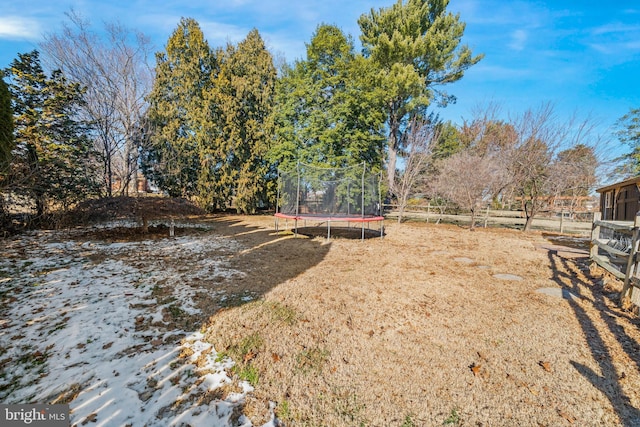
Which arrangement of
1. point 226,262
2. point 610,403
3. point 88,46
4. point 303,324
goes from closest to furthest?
1. point 610,403
2. point 303,324
3. point 226,262
4. point 88,46

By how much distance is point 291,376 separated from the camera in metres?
1.87

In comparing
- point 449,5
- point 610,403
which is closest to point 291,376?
point 610,403

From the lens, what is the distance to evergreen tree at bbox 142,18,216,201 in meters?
13.1

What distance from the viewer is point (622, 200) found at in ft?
24.8

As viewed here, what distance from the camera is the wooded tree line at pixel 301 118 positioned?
31.2ft

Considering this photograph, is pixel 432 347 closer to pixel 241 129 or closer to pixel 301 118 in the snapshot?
pixel 301 118

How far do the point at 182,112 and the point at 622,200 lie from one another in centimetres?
1795

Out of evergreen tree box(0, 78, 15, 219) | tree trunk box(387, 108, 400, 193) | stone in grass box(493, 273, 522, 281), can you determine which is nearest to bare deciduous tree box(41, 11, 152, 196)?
evergreen tree box(0, 78, 15, 219)

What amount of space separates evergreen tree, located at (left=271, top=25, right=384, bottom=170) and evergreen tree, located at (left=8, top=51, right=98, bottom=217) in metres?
7.60

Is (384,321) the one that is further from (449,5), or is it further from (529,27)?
(449,5)

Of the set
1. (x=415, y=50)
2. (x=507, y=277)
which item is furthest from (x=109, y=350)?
(x=415, y=50)

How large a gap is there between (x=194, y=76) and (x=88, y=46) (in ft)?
14.4

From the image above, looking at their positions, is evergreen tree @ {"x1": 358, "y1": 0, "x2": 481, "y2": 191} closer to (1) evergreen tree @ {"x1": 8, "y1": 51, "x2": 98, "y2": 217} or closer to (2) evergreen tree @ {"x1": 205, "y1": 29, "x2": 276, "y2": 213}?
(2) evergreen tree @ {"x1": 205, "y1": 29, "x2": 276, "y2": 213}

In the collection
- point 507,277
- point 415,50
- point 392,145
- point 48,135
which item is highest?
point 415,50
